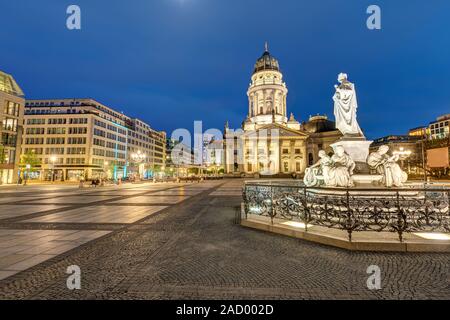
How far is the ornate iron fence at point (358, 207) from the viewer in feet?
20.5

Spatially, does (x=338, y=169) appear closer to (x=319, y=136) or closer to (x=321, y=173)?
(x=321, y=173)

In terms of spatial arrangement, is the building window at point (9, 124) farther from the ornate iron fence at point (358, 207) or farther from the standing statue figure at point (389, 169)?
the standing statue figure at point (389, 169)

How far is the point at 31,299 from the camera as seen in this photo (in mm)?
3566

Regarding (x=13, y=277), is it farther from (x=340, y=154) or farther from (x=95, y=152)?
(x=95, y=152)

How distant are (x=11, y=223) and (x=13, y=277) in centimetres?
660

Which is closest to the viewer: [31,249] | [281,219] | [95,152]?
[31,249]

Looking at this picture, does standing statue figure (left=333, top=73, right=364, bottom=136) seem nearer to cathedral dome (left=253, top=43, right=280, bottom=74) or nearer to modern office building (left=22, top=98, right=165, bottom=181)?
modern office building (left=22, top=98, right=165, bottom=181)

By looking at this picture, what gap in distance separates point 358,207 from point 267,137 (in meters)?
76.9

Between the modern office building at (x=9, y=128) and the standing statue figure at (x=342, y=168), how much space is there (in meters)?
52.2

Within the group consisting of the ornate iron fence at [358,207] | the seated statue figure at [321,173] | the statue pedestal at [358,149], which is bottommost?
the ornate iron fence at [358,207]

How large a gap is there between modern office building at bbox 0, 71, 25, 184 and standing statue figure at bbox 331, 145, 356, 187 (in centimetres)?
5217

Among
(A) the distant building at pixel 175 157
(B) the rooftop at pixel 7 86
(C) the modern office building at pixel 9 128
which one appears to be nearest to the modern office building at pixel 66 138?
(C) the modern office building at pixel 9 128

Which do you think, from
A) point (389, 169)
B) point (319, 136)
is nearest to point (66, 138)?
point (389, 169)
